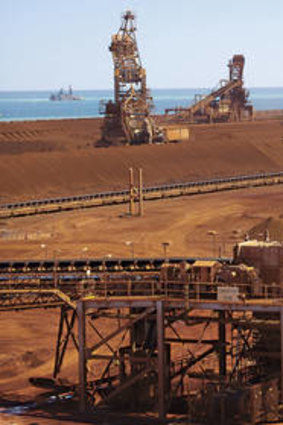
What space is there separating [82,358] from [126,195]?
5342cm

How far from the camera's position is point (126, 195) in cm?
8481

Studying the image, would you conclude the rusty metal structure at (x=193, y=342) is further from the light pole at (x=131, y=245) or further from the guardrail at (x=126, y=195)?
the guardrail at (x=126, y=195)

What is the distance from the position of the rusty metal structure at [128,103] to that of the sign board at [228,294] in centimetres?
7606

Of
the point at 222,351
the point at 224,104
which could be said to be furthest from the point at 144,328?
the point at 224,104

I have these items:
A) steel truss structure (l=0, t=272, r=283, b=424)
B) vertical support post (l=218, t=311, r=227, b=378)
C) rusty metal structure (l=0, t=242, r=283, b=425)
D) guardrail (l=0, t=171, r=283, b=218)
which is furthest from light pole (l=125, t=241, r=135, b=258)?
vertical support post (l=218, t=311, r=227, b=378)

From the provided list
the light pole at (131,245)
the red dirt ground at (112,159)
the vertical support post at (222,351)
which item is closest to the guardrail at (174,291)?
the vertical support post at (222,351)

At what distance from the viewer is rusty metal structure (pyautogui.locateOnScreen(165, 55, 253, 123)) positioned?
14212 centimetres

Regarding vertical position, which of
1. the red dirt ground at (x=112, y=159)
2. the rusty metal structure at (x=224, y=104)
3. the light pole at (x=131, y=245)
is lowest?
the light pole at (x=131, y=245)

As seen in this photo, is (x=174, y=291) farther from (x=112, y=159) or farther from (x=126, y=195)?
(x=112, y=159)

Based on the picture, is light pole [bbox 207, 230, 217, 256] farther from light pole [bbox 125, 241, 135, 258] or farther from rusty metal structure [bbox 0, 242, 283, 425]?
rusty metal structure [bbox 0, 242, 283, 425]

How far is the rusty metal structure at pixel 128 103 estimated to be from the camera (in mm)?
105000

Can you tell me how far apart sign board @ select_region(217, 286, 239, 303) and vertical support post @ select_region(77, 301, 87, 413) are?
4265mm

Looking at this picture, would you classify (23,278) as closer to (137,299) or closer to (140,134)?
(137,299)

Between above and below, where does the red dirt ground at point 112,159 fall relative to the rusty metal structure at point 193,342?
above
